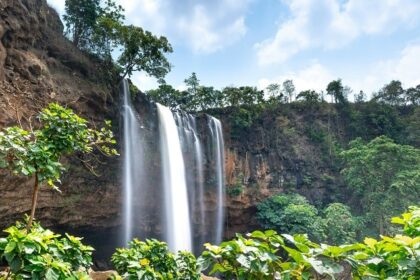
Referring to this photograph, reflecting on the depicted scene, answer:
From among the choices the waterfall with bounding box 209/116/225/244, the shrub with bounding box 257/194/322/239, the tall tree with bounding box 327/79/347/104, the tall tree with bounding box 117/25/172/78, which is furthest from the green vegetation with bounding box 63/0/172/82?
the tall tree with bounding box 327/79/347/104

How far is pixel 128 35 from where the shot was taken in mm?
13406

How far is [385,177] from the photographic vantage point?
1788 cm

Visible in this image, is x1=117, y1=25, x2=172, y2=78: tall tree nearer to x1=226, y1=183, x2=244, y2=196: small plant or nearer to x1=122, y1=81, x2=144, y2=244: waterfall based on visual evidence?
x1=122, y1=81, x2=144, y2=244: waterfall

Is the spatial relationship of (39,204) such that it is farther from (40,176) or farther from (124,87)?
(40,176)

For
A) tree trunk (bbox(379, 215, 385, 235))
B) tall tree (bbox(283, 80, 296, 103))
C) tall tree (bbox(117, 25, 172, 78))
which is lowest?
tree trunk (bbox(379, 215, 385, 235))

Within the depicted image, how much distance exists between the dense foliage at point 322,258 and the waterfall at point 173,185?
1404 centimetres

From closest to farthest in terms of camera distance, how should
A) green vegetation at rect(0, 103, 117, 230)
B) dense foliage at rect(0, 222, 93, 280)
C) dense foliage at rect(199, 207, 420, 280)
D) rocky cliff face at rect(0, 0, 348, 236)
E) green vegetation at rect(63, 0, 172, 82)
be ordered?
dense foliage at rect(199, 207, 420, 280)
dense foliage at rect(0, 222, 93, 280)
green vegetation at rect(0, 103, 117, 230)
rocky cliff face at rect(0, 0, 348, 236)
green vegetation at rect(63, 0, 172, 82)

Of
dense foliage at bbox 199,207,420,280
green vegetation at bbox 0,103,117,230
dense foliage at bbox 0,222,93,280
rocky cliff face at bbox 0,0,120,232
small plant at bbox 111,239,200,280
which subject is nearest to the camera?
dense foliage at bbox 199,207,420,280

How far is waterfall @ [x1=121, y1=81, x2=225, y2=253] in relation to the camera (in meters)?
14.8

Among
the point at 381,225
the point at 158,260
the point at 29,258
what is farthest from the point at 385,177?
the point at 29,258

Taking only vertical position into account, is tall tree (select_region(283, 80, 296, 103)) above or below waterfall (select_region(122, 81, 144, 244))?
above

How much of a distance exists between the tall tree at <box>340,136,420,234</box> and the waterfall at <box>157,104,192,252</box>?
33.4 feet

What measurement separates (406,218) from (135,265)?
9.21 ft

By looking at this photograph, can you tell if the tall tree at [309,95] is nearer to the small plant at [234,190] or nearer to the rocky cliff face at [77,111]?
the rocky cliff face at [77,111]
